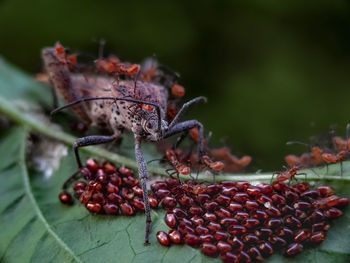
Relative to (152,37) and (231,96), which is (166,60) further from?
(231,96)

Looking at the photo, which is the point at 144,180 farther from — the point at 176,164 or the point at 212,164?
the point at 212,164

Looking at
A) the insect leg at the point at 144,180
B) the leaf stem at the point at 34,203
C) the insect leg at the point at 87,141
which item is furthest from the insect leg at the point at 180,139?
the leaf stem at the point at 34,203

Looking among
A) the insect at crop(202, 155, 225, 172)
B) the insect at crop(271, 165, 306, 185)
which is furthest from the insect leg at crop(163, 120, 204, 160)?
the insect at crop(271, 165, 306, 185)

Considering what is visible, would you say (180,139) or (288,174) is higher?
(180,139)

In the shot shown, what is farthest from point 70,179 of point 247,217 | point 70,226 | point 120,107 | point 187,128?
point 247,217

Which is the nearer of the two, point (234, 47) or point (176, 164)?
point (176, 164)

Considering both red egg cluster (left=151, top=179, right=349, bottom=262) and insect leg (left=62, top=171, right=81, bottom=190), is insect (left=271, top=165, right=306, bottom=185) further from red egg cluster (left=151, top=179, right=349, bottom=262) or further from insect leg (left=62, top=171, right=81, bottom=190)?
insect leg (left=62, top=171, right=81, bottom=190)
